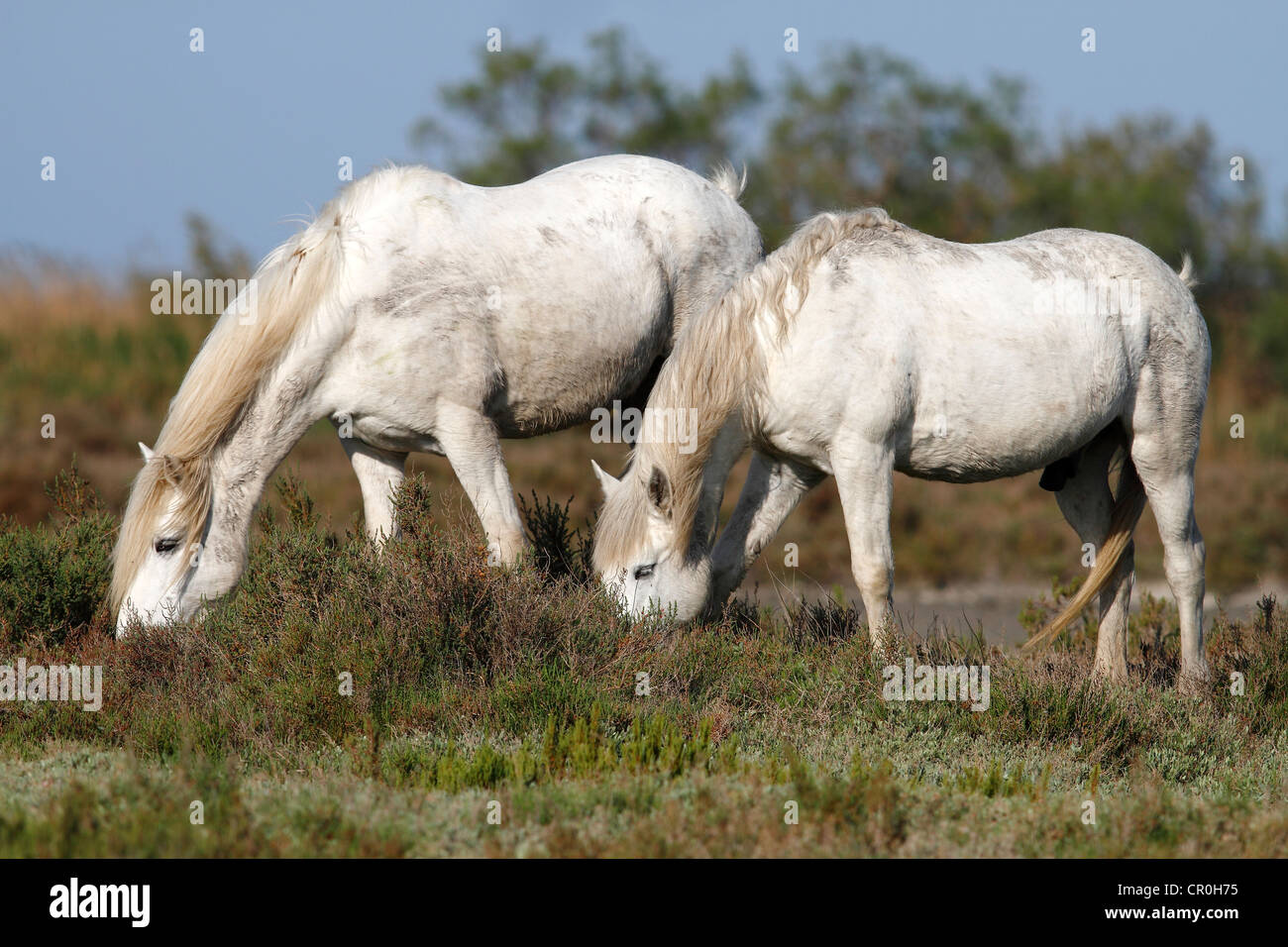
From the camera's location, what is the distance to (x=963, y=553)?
590 inches

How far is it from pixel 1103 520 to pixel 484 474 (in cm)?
343

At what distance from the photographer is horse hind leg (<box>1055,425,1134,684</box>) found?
7055 millimetres

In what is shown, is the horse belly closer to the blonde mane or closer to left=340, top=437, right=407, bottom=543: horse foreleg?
left=340, top=437, right=407, bottom=543: horse foreleg

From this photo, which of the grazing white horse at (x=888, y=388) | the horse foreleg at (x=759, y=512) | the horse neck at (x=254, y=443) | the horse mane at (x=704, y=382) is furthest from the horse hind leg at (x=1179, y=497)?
the horse neck at (x=254, y=443)

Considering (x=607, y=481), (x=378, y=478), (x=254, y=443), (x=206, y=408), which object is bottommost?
(x=607, y=481)

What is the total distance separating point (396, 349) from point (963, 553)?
10070 millimetres

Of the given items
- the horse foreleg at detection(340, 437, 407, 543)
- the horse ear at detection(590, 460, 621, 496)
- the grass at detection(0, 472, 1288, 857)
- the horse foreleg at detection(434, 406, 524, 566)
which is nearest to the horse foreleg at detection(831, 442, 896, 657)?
the grass at detection(0, 472, 1288, 857)

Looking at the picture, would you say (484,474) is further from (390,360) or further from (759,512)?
(759,512)

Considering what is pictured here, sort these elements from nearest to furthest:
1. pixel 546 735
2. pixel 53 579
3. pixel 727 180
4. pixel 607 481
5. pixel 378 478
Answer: pixel 546 735
pixel 607 481
pixel 378 478
pixel 53 579
pixel 727 180

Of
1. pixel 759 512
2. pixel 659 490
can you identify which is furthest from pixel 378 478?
pixel 759 512

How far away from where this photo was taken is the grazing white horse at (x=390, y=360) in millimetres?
6352

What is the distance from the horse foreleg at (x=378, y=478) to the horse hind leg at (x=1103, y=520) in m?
3.64

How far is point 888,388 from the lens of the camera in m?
6.00

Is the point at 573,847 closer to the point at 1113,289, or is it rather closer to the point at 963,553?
the point at 1113,289
